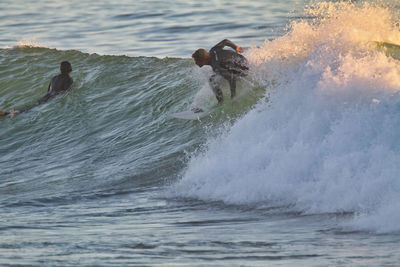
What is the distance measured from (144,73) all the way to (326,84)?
7308 millimetres

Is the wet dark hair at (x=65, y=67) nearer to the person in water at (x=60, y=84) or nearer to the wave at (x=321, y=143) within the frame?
the person in water at (x=60, y=84)

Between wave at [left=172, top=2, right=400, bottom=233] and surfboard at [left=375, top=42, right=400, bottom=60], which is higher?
surfboard at [left=375, top=42, right=400, bottom=60]

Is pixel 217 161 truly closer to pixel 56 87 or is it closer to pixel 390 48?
pixel 390 48

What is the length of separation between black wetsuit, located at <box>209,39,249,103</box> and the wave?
2.84 ft

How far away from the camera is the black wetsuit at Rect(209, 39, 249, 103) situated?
10.7 metres

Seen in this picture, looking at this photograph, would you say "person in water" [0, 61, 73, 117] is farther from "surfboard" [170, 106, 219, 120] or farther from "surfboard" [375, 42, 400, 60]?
"surfboard" [375, 42, 400, 60]

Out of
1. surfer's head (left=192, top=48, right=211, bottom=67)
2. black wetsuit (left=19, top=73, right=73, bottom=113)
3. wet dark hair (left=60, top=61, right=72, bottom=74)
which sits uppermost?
wet dark hair (left=60, top=61, right=72, bottom=74)

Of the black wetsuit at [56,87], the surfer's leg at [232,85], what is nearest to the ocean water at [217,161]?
the surfer's leg at [232,85]

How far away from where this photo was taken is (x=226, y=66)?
35.3 ft

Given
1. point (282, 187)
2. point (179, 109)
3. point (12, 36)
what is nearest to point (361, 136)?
point (282, 187)

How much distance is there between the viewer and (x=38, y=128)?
1332 cm

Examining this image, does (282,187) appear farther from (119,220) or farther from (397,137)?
(119,220)

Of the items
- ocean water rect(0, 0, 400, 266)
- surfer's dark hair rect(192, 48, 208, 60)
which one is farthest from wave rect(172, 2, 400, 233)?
surfer's dark hair rect(192, 48, 208, 60)

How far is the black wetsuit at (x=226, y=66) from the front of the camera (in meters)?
10.7
